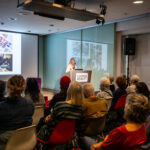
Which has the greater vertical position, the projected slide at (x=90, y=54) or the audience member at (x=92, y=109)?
the projected slide at (x=90, y=54)

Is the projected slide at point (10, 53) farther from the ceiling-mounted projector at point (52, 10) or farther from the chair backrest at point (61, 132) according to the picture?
the chair backrest at point (61, 132)

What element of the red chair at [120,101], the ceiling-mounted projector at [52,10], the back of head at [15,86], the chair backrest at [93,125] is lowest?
the chair backrest at [93,125]

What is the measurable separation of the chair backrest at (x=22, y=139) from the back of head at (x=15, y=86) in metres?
0.38

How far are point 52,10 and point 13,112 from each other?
2353 millimetres

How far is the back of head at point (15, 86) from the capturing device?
6.16 ft

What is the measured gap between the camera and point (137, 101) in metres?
1.49

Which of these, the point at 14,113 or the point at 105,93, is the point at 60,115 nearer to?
the point at 14,113

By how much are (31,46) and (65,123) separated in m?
7.15

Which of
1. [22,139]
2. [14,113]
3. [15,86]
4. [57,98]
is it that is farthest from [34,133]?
[57,98]

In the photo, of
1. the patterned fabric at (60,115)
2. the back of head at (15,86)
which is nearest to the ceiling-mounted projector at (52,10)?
the back of head at (15,86)

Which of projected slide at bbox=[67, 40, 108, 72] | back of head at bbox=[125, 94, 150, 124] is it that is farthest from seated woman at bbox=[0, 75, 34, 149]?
projected slide at bbox=[67, 40, 108, 72]

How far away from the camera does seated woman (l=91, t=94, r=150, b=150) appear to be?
1396mm

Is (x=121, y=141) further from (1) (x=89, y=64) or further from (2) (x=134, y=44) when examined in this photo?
(1) (x=89, y=64)

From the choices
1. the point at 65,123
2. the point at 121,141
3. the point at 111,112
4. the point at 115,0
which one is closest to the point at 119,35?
the point at 115,0
